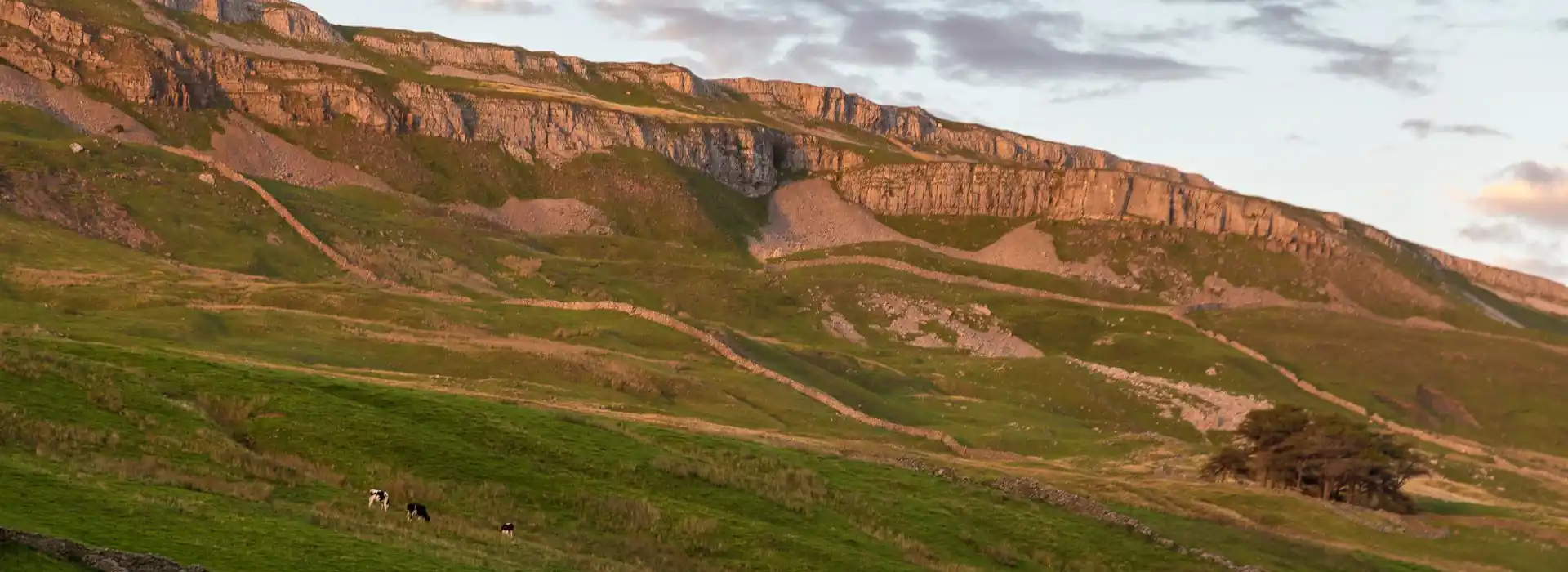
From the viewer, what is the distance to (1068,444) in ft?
298

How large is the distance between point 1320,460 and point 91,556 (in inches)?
2752

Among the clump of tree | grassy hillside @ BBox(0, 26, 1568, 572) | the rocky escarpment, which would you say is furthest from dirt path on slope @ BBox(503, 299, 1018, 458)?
the rocky escarpment

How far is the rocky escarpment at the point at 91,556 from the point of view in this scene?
62.2ft

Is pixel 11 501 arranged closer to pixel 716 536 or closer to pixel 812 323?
pixel 716 536

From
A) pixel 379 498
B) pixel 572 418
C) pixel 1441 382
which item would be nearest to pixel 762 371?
pixel 572 418

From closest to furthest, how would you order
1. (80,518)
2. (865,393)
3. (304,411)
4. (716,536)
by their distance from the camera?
(80,518), (716,536), (304,411), (865,393)

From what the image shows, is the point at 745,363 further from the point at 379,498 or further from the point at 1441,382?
the point at 1441,382

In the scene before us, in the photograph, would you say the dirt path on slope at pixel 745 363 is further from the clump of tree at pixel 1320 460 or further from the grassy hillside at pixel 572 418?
the clump of tree at pixel 1320 460

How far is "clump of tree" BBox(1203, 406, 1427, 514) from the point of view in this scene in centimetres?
7325

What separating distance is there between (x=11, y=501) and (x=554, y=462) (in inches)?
681

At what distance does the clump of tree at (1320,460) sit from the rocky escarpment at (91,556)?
6732 centimetres

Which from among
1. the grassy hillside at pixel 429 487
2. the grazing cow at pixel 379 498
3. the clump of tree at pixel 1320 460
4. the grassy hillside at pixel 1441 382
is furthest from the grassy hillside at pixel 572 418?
the clump of tree at pixel 1320 460

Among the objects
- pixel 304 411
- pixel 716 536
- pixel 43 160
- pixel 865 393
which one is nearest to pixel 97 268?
pixel 43 160

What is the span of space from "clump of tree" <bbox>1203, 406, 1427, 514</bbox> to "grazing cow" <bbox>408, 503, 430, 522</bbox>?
58244mm
